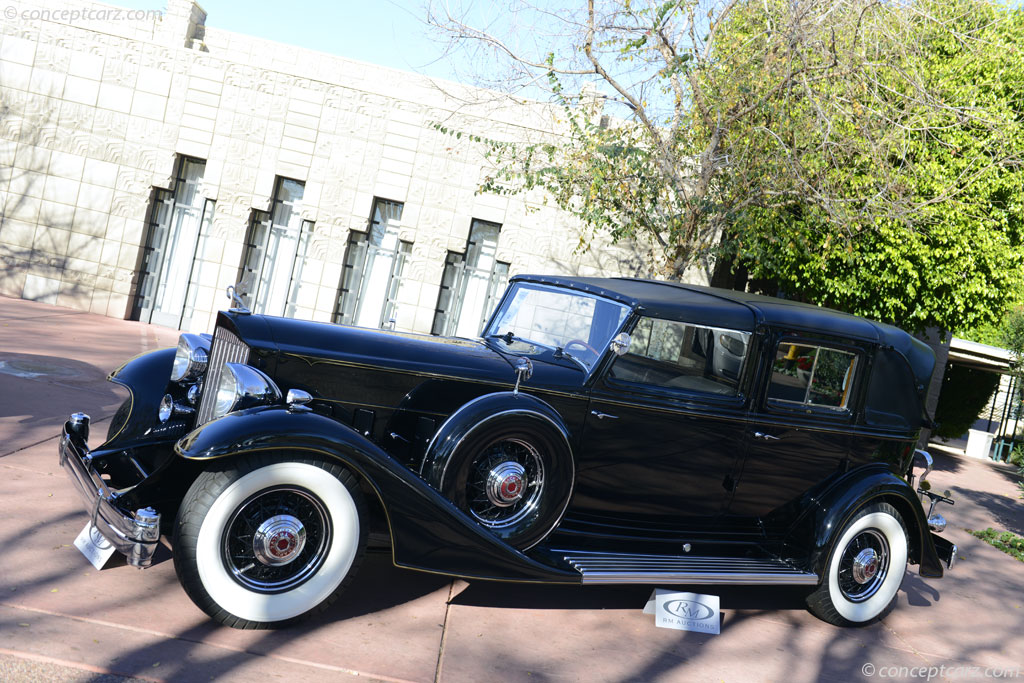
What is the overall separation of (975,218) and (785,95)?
13.4ft

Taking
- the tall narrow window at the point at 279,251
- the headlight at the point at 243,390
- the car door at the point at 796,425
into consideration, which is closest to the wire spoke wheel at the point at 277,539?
the headlight at the point at 243,390

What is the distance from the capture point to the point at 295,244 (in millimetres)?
14141

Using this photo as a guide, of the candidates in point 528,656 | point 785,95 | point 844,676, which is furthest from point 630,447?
point 785,95

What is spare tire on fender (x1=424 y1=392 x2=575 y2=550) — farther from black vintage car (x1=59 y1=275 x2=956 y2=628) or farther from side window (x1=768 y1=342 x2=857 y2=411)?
side window (x1=768 y1=342 x2=857 y2=411)

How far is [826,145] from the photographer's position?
31.2 ft

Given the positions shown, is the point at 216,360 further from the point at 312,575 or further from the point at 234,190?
the point at 234,190

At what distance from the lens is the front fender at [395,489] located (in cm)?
325

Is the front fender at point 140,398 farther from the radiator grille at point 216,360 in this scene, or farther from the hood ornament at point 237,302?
the hood ornament at point 237,302

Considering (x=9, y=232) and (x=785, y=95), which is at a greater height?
(x=785, y=95)

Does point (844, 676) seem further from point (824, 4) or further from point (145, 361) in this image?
point (824, 4)

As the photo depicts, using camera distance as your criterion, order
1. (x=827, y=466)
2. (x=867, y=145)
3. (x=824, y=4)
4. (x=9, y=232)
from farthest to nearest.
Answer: (x=9, y=232), (x=867, y=145), (x=824, y=4), (x=827, y=466)

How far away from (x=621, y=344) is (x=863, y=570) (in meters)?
2.20

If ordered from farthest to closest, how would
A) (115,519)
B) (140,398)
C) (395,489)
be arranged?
(140,398)
(395,489)
(115,519)

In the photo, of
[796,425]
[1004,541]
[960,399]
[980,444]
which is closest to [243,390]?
[796,425]
